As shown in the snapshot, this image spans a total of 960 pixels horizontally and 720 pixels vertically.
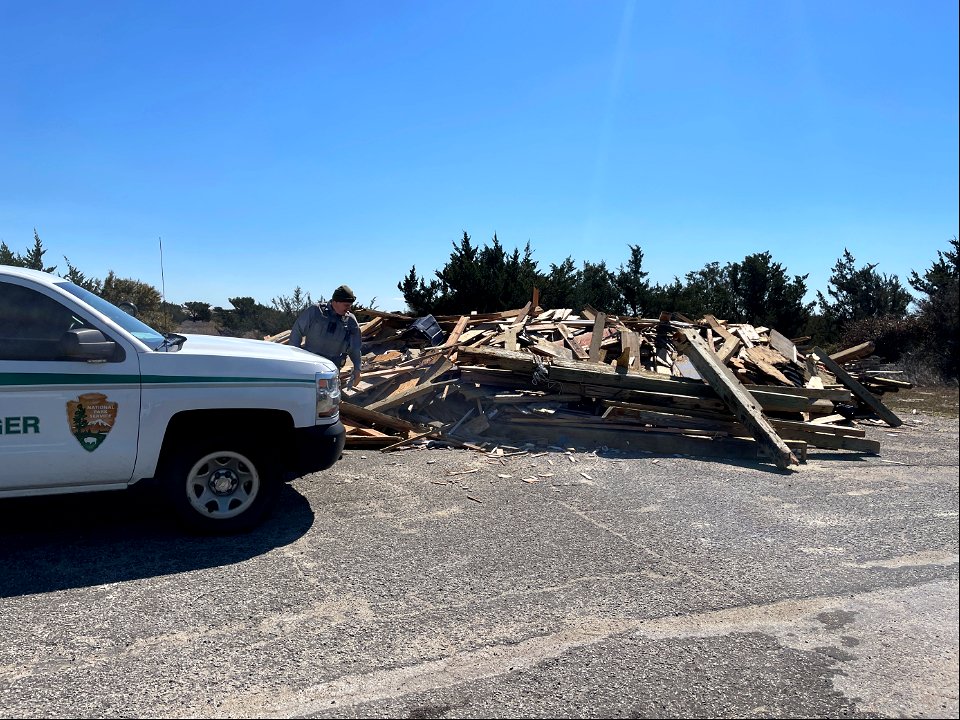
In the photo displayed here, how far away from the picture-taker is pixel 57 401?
4441mm

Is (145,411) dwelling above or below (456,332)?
below

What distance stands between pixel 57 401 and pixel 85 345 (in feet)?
1.42

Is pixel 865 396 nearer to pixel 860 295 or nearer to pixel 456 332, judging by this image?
pixel 456 332

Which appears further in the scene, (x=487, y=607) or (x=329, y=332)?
(x=329, y=332)

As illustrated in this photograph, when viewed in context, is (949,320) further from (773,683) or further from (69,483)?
(69,483)

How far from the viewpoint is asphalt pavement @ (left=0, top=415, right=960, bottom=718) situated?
3.04 meters

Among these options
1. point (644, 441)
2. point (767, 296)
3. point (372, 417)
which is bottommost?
point (644, 441)

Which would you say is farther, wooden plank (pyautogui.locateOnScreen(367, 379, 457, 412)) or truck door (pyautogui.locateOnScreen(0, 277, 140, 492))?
wooden plank (pyautogui.locateOnScreen(367, 379, 457, 412))

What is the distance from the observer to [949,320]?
22875 millimetres

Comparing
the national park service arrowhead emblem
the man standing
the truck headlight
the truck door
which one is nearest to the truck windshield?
the truck door

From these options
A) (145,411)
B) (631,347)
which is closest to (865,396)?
(631,347)

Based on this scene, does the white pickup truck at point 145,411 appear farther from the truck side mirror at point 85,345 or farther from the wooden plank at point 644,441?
the wooden plank at point 644,441

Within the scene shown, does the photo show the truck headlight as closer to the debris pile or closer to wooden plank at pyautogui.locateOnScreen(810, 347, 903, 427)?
the debris pile

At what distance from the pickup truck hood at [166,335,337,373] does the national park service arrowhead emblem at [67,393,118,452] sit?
600 mm
